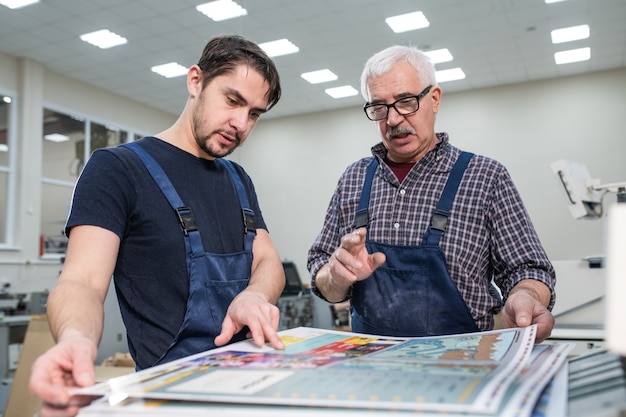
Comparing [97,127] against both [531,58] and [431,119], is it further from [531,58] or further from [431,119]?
[431,119]

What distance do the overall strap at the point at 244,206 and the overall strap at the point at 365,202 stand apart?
1.03ft

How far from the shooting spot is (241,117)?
1.20 metres

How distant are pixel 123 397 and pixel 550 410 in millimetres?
370

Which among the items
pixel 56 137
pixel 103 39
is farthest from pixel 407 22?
pixel 56 137

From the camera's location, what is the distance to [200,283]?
1.03 metres

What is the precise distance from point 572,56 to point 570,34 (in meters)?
0.79

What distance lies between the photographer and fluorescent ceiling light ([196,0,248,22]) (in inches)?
240

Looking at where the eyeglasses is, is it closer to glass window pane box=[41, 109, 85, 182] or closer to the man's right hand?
the man's right hand

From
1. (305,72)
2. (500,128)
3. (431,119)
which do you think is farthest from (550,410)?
(500,128)

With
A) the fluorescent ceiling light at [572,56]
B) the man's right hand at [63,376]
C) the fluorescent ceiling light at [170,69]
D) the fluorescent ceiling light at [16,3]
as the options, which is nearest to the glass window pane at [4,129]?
the fluorescent ceiling light at [16,3]

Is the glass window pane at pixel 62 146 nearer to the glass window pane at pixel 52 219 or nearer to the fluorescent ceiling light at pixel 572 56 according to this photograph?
the glass window pane at pixel 52 219

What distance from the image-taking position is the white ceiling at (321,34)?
616 centimetres

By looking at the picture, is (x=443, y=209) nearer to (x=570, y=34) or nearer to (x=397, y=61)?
(x=397, y=61)

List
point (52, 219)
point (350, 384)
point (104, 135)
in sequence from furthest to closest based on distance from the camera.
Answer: point (104, 135)
point (52, 219)
point (350, 384)
